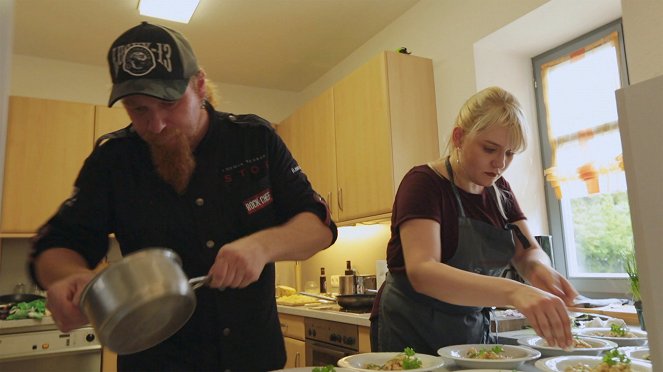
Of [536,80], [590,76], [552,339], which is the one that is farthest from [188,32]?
[552,339]

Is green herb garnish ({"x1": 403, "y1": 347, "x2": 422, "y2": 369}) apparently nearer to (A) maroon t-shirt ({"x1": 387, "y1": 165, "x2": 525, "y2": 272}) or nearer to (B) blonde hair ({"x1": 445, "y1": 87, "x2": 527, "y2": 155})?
(A) maroon t-shirt ({"x1": 387, "y1": 165, "x2": 525, "y2": 272})

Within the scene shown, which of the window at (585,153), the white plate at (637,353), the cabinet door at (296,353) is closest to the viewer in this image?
the white plate at (637,353)

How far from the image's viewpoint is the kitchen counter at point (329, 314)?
2316 millimetres

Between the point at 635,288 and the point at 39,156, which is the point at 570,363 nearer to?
the point at 635,288

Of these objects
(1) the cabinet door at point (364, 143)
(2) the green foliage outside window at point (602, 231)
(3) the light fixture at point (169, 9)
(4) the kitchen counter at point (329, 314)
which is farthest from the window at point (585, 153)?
(3) the light fixture at point (169, 9)

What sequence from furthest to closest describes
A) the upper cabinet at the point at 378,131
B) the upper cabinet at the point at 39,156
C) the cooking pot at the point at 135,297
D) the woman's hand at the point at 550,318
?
1. the upper cabinet at the point at 39,156
2. the upper cabinet at the point at 378,131
3. the woman's hand at the point at 550,318
4. the cooking pot at the point at 135,297

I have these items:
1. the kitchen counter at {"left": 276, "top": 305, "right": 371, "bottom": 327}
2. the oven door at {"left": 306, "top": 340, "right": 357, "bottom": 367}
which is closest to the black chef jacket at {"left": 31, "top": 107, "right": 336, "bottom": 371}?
the kitchen counter at {"left": 276, "top": 305, "right": 371, "bottom": 327}

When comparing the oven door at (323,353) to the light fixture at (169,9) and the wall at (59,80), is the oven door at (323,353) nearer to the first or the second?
the wall at (59,80)

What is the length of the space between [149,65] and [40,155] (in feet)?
8.84

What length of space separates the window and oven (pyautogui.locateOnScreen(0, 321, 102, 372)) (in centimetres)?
238

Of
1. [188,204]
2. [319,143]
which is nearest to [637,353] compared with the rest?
[188,204]

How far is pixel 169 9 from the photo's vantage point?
2.94m

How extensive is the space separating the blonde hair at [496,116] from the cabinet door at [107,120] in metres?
2.67

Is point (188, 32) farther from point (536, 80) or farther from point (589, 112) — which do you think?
point (589, 112)
